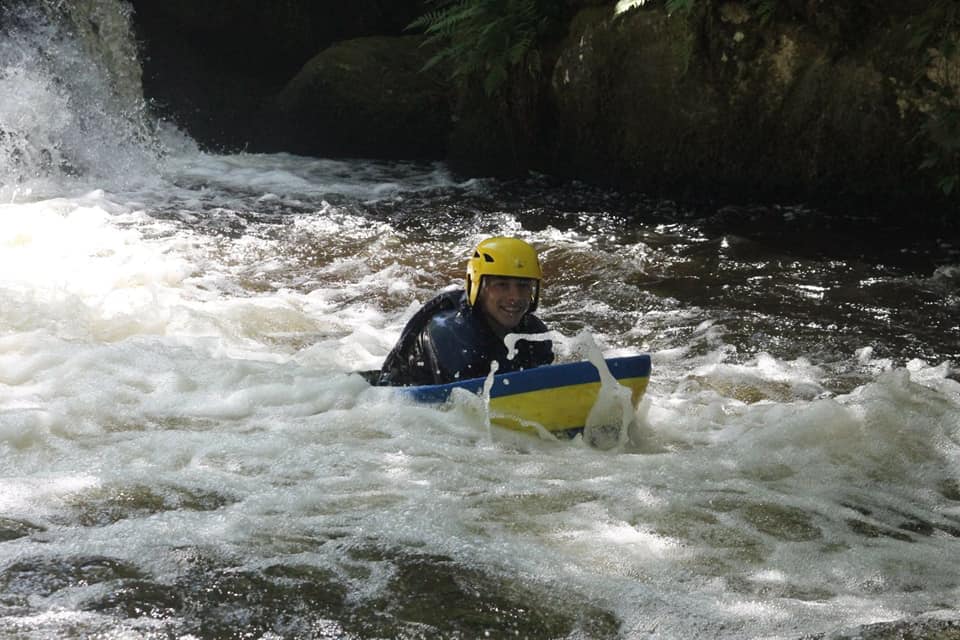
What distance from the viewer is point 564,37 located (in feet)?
→ 36.7

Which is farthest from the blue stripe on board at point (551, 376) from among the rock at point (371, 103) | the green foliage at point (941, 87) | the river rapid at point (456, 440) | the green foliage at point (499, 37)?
the rock at point (371, 103)

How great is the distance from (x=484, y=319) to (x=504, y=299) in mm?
165

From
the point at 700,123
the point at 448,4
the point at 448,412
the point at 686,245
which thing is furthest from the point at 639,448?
the point at 448,4

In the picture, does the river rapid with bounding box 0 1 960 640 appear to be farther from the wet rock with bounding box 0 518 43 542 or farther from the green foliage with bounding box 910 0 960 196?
the green foliage with bounding box 910 0 960 196

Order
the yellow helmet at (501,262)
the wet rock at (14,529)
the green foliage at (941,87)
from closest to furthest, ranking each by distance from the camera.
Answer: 1. the wet rock at (14,529)
2. the yellow helmet at (501,262)
3. the green foliage at (941,87)

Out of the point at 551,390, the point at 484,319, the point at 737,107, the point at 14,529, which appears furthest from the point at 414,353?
the point at 737,107

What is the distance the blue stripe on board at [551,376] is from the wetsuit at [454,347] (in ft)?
0.62

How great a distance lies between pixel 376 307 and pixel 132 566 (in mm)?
4076

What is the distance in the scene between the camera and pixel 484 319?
5.23 meters

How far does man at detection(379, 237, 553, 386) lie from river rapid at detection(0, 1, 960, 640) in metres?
0.26

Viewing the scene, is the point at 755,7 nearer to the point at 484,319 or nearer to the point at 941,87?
the point at 941,87

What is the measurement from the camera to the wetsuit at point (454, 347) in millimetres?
5164

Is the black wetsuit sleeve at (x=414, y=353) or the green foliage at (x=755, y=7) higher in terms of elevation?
the green foliage at (x=755, y=7)

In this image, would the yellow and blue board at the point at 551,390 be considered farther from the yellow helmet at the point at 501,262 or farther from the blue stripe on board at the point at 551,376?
the yellow helmet at the point at 501,262
